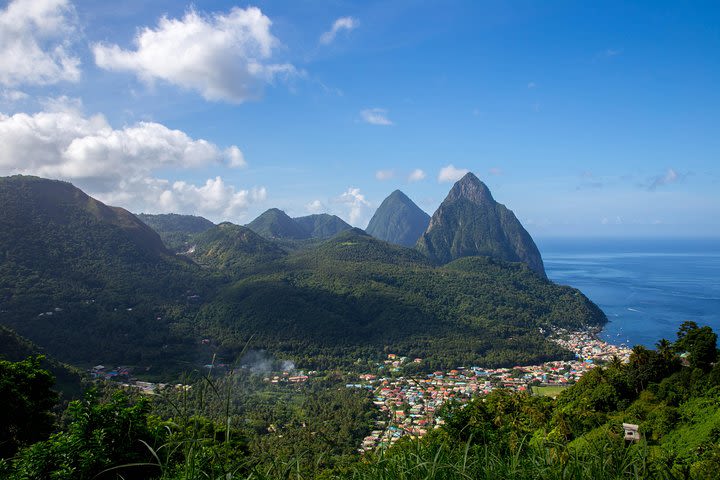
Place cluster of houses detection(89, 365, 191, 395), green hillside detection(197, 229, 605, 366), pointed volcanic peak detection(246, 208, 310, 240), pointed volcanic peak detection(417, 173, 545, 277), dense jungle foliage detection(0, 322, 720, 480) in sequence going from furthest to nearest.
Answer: pointed volcanic peak detection(246, 208, 310, 240) < pointed volcanic peak detection(417, 173, 545, 277) < green hillside detection(197, 229, 605, 366) < cluster of houses detection(89, 365, 191, 395) < dense jungle foliage detection(0, 322, 720, 480)

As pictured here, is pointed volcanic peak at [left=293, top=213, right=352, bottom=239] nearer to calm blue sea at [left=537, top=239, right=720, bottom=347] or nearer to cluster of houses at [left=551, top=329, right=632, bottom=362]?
calm blue sea at [left=537, top=239, right=720, bottom=347]

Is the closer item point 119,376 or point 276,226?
point 119,376

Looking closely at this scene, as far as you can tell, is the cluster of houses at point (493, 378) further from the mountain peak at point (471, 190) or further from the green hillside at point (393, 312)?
the mountain peak at point (471, 190)

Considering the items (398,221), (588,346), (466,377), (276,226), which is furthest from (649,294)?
(398,221)

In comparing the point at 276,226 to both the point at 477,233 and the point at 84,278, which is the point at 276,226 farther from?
the point at 84,278

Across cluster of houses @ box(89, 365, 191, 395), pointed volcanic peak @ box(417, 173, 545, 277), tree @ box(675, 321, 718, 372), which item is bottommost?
cluster of houses @ box(89, 365, 191, 395)

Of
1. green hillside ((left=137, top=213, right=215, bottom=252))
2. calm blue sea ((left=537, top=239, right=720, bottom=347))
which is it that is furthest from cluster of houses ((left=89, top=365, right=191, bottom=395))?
green hillside ((left=137, top=213, right=215, bottom=252))
